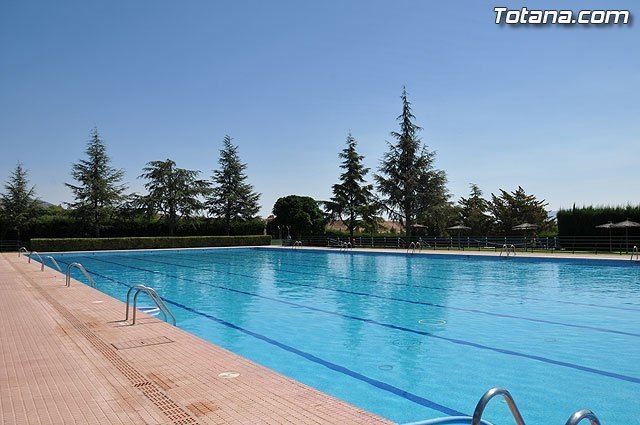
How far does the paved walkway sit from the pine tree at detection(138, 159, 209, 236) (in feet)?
112

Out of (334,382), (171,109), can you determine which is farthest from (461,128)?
(334,382)

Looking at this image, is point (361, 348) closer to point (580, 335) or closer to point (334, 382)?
point (334, 382)

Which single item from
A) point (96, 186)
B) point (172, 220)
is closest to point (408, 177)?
point (172, 220)

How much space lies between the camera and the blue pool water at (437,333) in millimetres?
5479

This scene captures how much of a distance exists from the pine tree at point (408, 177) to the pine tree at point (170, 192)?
58.4ft

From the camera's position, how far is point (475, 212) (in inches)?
1695

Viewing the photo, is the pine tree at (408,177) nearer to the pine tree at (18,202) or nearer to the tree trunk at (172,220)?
the tree trunk at (172,220)

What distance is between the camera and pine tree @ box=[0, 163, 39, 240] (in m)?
33.7

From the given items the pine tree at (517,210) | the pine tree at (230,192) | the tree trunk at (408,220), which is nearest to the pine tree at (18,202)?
the pine tree at (230,192)

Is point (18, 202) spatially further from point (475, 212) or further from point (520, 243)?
point (475, 212)

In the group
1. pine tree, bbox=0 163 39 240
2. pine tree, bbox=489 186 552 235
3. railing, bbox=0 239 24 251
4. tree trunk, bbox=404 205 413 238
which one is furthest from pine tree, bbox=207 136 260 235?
pine tree, bbox=489 186 552 235

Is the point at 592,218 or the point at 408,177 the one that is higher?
the point at 408,177

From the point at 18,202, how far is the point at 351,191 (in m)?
26.8

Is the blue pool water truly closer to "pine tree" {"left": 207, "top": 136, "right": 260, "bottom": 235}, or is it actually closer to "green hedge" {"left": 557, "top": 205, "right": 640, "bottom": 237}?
"green hedge" {"left": 557, "top": 205, "right": 640, "bottom": 237}
